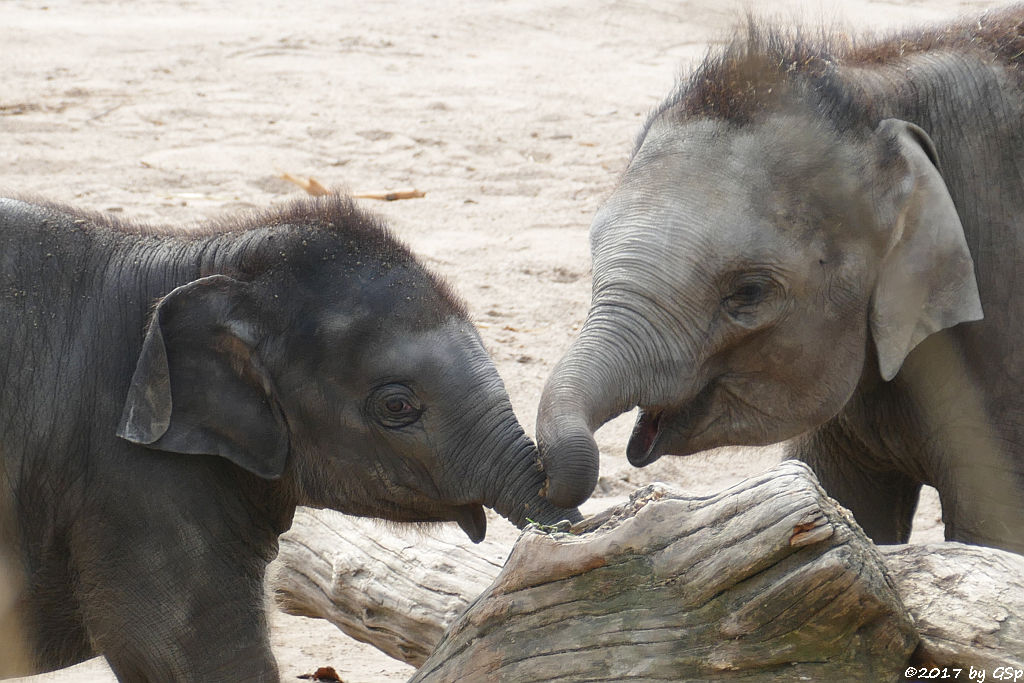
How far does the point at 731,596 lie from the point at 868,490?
1701mm

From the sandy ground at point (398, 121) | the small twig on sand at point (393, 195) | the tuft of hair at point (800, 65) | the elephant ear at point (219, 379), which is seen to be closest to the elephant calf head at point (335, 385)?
the elephant ear at point (219, 379)

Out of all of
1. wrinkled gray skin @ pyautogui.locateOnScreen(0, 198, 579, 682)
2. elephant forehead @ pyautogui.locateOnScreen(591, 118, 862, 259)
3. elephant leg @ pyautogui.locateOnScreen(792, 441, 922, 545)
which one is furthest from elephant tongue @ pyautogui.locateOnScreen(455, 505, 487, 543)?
elephant leg @ pyautogui.locateOnScreen(792, 441, 922, 545)

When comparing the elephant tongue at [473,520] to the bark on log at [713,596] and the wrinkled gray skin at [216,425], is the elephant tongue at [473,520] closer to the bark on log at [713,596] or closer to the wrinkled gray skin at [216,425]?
the wrinkled gray skin at [216,425]

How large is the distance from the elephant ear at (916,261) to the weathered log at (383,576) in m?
1.12

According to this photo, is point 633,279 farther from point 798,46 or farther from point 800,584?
point 800,584

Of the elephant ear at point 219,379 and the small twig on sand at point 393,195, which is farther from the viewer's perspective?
the small twig on sand at point 393,195

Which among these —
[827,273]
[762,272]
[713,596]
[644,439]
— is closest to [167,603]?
[644,439]

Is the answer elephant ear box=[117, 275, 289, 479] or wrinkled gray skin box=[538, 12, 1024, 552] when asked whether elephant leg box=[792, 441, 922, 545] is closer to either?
wrinkled gray skin box=[538, 12, 1024, 552]

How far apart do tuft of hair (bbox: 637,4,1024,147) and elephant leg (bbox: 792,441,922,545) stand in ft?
3.38

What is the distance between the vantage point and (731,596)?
84.8 inches

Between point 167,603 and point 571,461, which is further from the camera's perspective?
point 167,603

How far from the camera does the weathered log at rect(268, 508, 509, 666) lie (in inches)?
141

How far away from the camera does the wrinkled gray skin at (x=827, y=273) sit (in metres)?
2.98

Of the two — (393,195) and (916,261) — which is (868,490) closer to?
(916,261)
